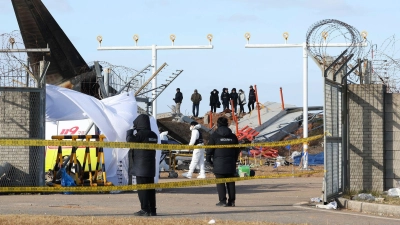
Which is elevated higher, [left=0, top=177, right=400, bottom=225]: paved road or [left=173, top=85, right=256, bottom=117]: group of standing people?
[left=173, top=85, right=256, bottom=117]: group of standing people

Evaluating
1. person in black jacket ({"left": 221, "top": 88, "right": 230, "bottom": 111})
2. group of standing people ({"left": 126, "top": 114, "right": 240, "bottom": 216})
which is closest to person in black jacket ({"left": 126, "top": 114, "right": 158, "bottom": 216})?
group of standing people ({"left": 126, "top": 114, "right": 240, "bottom": 216})

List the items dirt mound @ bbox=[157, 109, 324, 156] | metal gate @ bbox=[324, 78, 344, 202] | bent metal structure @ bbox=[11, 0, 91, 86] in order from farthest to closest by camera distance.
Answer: dirt mound @ bbox=[157, 109, 324, 156]
bent metal structure @ bbox=[11, 0, 91, 86]
metal gate @ bbox=[324, 78, 344, 202]

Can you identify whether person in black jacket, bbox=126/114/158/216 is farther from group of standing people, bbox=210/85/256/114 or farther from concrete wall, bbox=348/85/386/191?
group of standing people, bbox=210/85/256/114

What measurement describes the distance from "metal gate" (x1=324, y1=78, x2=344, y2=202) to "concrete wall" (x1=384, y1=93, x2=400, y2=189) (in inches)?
42.0

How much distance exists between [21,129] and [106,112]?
6.42 feet

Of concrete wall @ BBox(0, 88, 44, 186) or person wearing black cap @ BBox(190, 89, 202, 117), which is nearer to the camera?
concrete wall @ BBox(0, 88, 44, 186)

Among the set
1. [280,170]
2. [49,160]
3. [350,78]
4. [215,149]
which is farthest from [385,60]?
[280,170]

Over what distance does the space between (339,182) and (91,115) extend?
224 inches

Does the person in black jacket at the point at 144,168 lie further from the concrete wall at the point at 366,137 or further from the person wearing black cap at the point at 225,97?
the person wearing black cap at the point at 225,97

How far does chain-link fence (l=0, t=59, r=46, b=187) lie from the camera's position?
1842 centimetres

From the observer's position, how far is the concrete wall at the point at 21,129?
18.4 meters

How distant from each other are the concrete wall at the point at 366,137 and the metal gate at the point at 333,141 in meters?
0.41

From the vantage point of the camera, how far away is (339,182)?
1622cm

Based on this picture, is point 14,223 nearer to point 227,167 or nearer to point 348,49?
point 227,167
